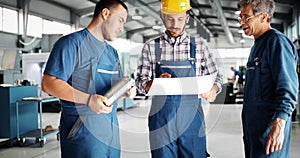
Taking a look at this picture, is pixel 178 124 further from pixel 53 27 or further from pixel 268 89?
pixel 53 27

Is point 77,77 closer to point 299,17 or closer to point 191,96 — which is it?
point 191,96

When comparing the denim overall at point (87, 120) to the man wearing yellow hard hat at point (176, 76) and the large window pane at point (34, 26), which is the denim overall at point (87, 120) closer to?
the man wearing yellow hard hat at point (176, 76)

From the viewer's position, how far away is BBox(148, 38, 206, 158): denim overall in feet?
4.91

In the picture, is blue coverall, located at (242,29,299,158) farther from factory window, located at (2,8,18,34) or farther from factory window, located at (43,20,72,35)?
factory window, located at (43,20,72,35)

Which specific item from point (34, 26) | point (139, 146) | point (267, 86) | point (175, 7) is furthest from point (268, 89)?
point (34, 26)

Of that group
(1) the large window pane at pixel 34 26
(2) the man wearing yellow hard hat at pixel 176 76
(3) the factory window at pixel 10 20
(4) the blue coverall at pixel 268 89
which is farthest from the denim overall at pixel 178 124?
(1) the large window pane at pixel 34 26

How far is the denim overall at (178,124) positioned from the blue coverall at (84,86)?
A: 0.28 meters

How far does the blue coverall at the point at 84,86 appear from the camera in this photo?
123 centimetres

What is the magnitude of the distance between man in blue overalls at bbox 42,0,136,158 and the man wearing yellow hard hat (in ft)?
0.82

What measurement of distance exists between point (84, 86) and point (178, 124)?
497mm

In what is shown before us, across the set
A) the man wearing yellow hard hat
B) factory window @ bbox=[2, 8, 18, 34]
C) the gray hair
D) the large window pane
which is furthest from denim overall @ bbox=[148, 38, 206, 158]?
the large window pane

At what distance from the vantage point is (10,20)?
8570 millimetres

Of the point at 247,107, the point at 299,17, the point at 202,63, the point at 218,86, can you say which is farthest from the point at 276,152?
the point at 299,17

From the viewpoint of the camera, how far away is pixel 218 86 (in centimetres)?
158
